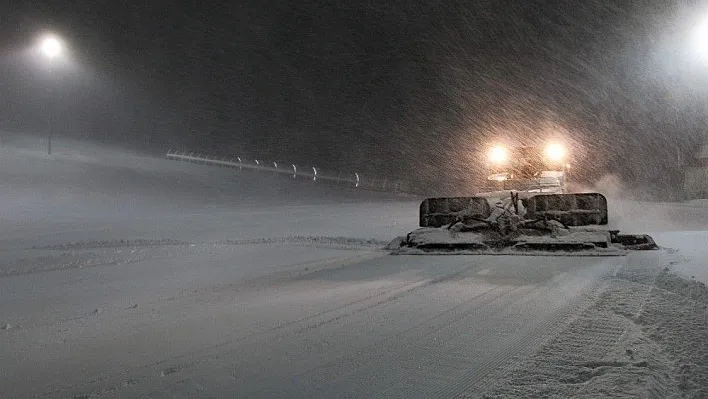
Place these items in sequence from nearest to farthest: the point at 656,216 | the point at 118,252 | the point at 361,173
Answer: the point at 118,252, the point at 656,216, the point at 361,173

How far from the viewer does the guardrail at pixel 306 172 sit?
44.5 meters

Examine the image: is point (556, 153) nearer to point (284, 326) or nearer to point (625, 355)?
point (284, 326)

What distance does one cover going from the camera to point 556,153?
770 inches

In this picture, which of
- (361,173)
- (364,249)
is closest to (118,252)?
(364,249)

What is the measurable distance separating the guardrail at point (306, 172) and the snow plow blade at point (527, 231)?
94.4 feet

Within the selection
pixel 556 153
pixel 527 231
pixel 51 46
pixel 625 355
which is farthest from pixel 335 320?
pixel 51 46

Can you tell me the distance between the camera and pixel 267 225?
73.6ft

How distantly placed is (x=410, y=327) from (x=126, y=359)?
2.79 meters

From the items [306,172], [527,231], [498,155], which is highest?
[306,172]

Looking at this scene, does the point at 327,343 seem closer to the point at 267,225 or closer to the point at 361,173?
the point at 267,225

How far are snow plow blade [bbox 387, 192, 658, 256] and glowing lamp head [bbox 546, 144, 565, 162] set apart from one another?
470 cm

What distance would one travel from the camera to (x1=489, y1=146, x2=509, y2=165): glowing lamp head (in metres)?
19.8

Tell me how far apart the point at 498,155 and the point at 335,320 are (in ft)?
44.0

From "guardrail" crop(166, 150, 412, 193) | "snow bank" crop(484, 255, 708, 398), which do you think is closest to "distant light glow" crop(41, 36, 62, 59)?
"guardrail" crop(166, 150, 412, 193)
